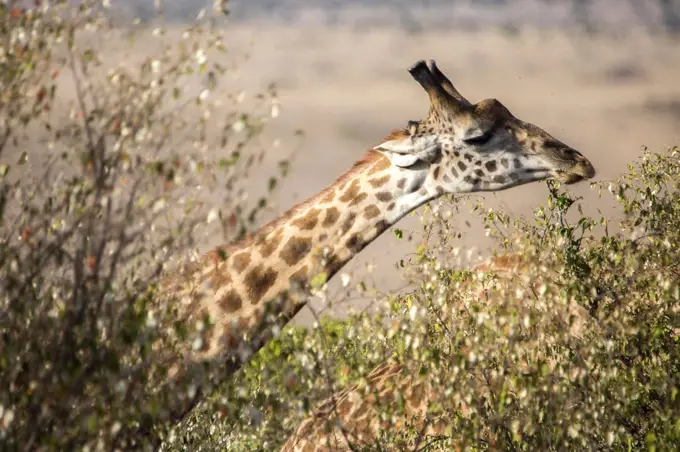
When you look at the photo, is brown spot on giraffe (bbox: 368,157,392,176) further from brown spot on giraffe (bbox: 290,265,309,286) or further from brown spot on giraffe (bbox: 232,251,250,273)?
brown spot on giraffe (bbox: 232,251,250,273)

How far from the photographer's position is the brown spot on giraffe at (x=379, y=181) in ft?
30.7

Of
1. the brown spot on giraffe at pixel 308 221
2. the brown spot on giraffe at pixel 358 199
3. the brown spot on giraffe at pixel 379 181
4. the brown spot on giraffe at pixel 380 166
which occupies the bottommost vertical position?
the brown spot on giraffe at pixel 308 221

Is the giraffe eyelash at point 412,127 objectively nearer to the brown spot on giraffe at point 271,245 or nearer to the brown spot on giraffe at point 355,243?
the brown spot on giraffe at point 355,243

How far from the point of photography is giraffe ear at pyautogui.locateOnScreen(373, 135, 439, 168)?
944 centimetres

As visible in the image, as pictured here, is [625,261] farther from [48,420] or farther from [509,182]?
[48,420]

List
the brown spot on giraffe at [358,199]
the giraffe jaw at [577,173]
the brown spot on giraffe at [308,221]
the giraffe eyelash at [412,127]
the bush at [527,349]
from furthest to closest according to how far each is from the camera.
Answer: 1. the giraffe eyelash at [412,127]
2. the giraffe jaw at [577,173]
3. the brown spot on giraffe at [358,199]
4. the brown spot on giraffe at [308,221]
5. the bush at [527,349]

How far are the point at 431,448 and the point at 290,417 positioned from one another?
9.28 ft

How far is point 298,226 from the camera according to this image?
9195mm

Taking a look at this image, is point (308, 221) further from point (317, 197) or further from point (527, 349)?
point (527, 349)

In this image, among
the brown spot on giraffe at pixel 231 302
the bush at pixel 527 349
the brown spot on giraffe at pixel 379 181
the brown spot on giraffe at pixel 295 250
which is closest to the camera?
the bush at pixel 527 349

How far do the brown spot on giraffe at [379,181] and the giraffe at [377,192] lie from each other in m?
0.01

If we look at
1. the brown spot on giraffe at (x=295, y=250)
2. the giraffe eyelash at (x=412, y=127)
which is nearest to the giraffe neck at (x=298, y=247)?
the brown spot on giraffe at (x=295, y=250)

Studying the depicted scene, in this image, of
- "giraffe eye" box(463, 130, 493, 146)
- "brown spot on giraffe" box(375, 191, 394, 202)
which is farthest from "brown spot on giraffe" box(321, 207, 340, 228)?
"giraffe eye" box(463, 130, 493, 146)

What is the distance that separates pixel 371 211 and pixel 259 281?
4.29ft
